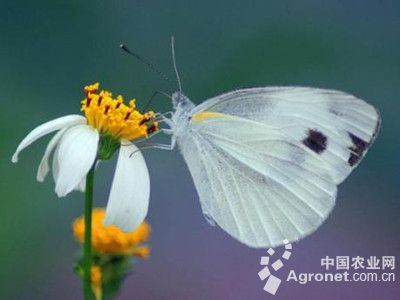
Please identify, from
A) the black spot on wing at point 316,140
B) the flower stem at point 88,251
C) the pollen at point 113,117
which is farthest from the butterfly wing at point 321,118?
the flower stem at point 88,251

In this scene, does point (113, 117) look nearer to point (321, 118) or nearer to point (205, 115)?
point (205, 115)

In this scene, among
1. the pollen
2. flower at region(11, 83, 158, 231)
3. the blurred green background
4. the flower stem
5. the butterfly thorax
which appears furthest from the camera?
the blurred green background

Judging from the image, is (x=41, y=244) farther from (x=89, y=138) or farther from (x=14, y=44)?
(x=89, y=138)

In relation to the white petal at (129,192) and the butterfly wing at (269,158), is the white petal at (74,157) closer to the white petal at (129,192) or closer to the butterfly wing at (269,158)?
the white petal at (129,192)

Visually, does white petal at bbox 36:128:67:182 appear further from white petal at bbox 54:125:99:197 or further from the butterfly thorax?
the butterfly thorax

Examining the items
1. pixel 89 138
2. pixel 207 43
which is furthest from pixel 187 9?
pixel 89 138

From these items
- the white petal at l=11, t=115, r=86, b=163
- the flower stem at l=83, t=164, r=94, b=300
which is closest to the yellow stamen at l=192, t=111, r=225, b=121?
the white petal at l=11, t=115, r=86, b=163
